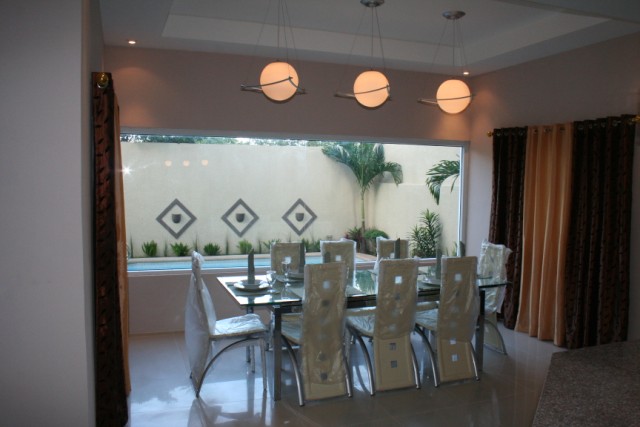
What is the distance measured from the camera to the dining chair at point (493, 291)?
4.94m

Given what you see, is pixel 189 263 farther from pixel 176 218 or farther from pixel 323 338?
pixel 323 338

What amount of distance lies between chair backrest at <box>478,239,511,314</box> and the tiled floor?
514mm

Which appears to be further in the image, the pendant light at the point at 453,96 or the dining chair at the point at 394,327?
the pendant light at the point at 453,96

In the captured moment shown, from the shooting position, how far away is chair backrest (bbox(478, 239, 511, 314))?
194 inches

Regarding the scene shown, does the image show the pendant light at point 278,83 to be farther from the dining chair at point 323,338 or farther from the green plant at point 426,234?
the green plant at point 426,234

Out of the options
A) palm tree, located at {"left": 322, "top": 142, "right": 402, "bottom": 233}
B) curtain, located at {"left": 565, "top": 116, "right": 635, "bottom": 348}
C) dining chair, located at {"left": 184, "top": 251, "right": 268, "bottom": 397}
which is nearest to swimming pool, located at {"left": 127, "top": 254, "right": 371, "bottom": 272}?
palm tree, located at {"left": 322, "top": 142, "right": 402, "bottom": 233}

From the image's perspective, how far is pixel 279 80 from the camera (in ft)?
12.9

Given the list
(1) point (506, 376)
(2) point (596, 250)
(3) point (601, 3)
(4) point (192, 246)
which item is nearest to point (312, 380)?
(1) point (506, 376)

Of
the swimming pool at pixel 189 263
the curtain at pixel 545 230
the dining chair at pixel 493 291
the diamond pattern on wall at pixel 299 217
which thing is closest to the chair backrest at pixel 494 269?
the dining chair at pixel 493 291

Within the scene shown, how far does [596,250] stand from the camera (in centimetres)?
495

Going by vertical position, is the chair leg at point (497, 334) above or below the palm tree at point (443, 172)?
below

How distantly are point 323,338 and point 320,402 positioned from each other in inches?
18.6

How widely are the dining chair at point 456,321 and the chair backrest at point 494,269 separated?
0.64 m

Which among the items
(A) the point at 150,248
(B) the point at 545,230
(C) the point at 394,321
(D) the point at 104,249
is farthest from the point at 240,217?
(B) the point at 545,230
